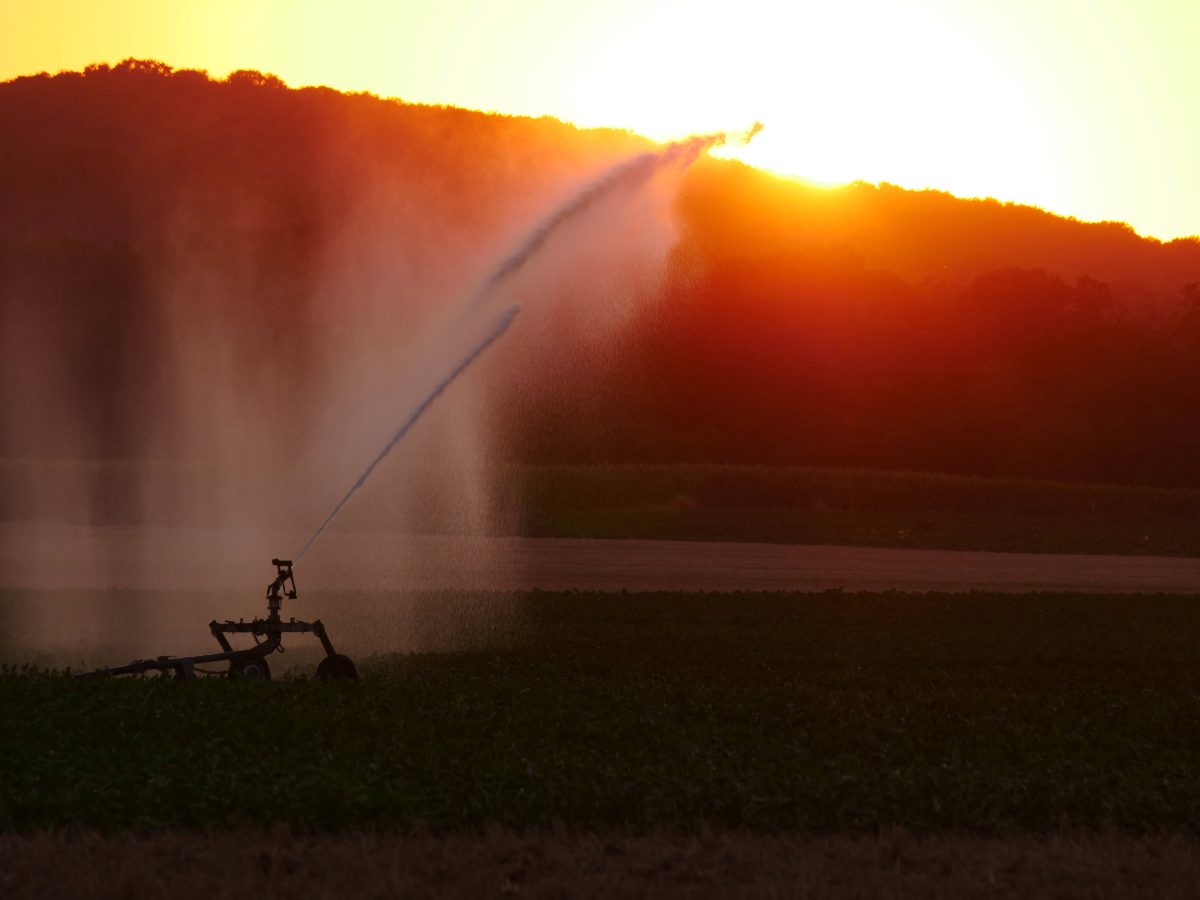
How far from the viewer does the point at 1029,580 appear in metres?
32.2

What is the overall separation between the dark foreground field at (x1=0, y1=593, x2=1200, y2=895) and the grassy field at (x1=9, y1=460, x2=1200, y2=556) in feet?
85.7

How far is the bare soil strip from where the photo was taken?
336 inches

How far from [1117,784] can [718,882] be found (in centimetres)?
393

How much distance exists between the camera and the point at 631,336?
75.3 metres

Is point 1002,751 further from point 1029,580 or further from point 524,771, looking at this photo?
Result: point 1029,580

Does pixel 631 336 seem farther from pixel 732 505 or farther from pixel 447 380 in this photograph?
pixel 447 380

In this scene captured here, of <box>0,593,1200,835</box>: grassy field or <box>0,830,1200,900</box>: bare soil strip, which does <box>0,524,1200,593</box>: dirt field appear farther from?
<box>0,830,1200,900</box>: bare soil strip

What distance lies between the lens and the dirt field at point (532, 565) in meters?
29.4

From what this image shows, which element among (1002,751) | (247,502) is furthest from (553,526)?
(1002,751)

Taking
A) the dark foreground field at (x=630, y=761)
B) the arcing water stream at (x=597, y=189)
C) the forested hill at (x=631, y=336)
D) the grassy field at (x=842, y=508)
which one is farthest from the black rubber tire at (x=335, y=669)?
the forested hill at (x=631, y=336)

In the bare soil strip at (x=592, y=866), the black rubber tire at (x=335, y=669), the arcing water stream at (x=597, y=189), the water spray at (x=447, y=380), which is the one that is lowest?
the bare soil strip at (x=592, y=866)

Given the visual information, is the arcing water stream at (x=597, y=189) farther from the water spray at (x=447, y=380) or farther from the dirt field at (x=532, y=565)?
the dirt field at (x=532, y=565)

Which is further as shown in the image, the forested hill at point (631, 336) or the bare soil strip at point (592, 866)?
the forested hill at point (631, 336)

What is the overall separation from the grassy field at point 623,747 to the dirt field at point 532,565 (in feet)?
37.4
